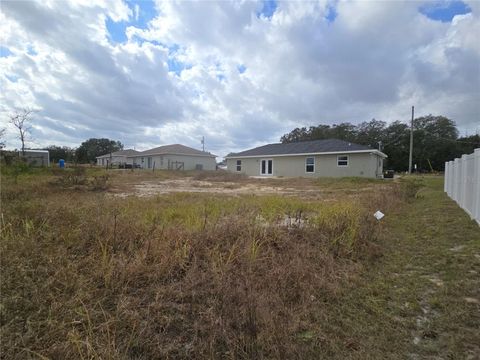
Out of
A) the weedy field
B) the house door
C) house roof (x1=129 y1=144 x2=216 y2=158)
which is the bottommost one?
the weedy field

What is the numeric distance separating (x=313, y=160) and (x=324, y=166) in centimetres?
107

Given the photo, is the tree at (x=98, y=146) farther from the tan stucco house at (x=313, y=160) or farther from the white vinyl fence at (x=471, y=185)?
the white vinyl fence at (x=471, y=185)

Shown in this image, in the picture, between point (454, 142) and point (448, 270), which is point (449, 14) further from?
point (454, 142)

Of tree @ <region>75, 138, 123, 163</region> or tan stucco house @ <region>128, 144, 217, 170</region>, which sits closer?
tan stucco house @ <region>128, 144, 217, 170</region>

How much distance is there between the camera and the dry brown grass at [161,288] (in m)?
1.79

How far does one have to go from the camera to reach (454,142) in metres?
42.2

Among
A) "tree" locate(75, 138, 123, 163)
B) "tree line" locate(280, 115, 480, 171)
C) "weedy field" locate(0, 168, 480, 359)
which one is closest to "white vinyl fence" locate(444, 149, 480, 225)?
"weedy field" locate(0, 168, 480, 359)

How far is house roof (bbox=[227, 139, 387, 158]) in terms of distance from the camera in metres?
20.4

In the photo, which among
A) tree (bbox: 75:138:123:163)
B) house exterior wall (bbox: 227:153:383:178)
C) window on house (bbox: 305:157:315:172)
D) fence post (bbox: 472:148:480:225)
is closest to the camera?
fence post (bbox: 472:148:480:225)

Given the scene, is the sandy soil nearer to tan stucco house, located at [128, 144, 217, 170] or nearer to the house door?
the house door

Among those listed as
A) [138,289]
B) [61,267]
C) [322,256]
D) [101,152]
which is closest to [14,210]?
[61,267]

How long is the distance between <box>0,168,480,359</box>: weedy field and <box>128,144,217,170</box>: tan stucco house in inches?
1171

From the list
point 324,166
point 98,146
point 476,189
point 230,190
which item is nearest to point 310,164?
point 324,166

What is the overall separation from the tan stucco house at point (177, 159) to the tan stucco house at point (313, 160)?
9.28m
